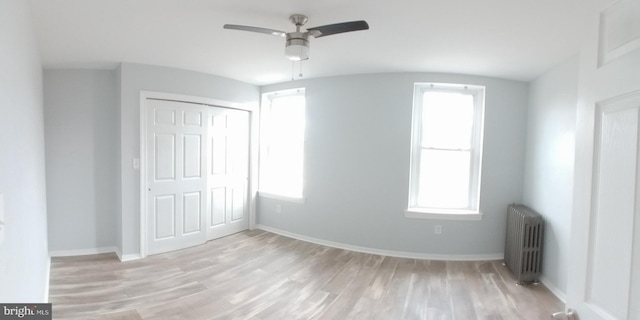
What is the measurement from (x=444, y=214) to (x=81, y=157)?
477cm

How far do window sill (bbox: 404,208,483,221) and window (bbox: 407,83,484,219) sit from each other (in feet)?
0.06

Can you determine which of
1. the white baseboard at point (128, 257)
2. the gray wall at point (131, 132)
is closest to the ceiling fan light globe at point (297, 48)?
the gray wall at point (131, 132)

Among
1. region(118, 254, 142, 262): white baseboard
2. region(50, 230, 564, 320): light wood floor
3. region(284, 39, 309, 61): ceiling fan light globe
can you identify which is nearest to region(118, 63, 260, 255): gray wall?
region(118, 254, 142, 262): white baseboard

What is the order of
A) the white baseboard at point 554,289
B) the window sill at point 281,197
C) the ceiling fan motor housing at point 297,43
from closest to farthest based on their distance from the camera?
the ceiling fan motor housing at point 297,43 < the white baseboard at point 554,289 < the window sill at point 281,197

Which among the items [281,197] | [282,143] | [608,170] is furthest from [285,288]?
[608,170]

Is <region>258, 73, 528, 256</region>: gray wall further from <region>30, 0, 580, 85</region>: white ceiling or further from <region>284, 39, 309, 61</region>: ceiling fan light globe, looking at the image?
<region>284, 39, 309, 61</region>: ceiling fan light globe

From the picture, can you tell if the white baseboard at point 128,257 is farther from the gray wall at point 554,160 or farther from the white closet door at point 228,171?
the gray wall at point 554,160

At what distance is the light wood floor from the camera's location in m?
2.37

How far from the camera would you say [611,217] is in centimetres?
75

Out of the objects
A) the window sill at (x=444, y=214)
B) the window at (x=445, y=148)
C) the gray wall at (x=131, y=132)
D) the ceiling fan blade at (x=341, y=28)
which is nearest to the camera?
the ceiling fan blade at (x=341, y=28)

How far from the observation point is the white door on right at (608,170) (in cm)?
68

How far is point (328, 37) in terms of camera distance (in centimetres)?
253

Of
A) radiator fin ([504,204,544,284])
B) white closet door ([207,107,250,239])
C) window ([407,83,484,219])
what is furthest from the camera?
white closet door ([207,107,250,239])

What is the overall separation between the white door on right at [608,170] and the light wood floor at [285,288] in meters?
1.81
